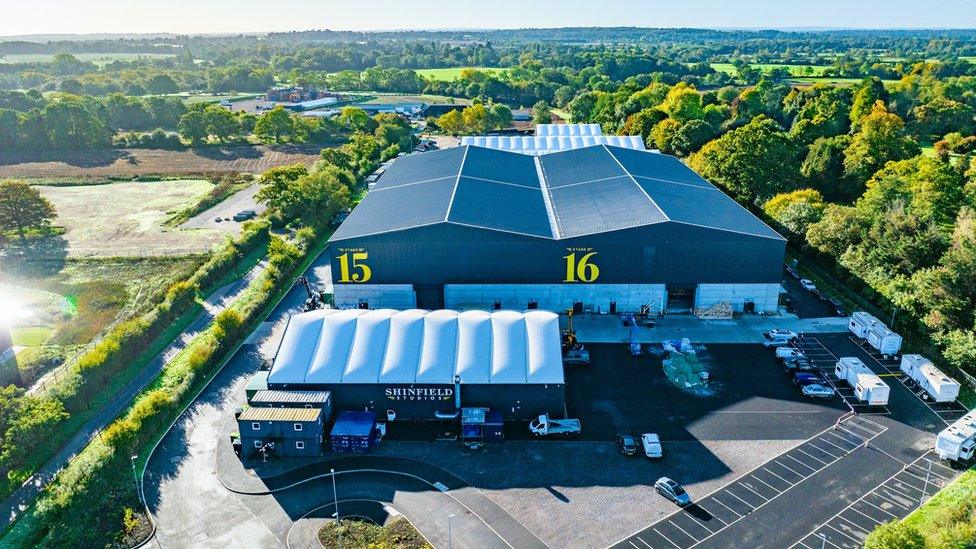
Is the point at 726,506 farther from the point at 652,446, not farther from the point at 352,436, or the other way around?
the point at 352,436

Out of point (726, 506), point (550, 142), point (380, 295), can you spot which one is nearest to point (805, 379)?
point (726, 506)

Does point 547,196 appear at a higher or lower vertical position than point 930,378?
higher

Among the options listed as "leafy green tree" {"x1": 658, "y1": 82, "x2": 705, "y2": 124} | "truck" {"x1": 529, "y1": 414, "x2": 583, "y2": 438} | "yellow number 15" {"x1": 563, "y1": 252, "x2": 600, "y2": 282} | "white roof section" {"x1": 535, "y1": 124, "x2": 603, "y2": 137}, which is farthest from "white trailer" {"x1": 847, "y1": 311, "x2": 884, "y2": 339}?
"leafy green tree" {"x1": 658, "y1": 82, "x2": 705, "y2": 124}

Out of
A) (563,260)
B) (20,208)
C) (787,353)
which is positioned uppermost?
(563,260)

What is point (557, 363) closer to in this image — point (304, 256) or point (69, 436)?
point (69, 436)

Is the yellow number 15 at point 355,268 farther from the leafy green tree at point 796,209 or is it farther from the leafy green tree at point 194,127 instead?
the leafy green tree at point 194,127

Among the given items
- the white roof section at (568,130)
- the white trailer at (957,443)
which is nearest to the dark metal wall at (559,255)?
the white trailer at (957,443)
